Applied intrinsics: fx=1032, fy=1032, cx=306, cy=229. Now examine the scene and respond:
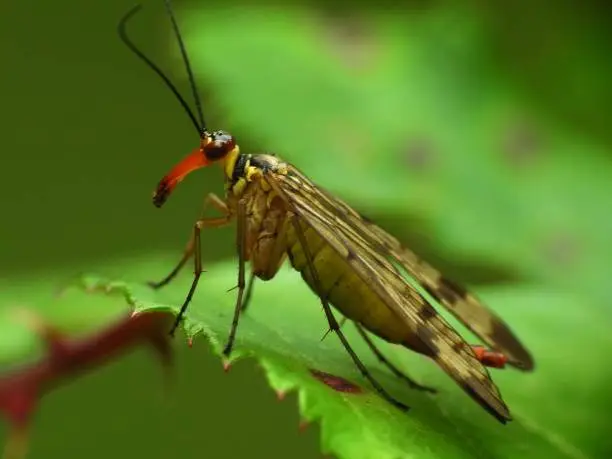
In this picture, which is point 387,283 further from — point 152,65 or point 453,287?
point 152,65

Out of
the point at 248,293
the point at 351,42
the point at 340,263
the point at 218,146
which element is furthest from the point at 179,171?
the point at 351,42

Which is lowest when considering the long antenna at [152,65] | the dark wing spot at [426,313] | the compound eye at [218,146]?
the dark wing spot at [426,313]

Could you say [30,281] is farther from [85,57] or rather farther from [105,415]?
[85,57]

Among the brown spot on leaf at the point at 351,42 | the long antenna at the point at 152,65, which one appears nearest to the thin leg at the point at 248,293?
the long antenna at the point at 152,65

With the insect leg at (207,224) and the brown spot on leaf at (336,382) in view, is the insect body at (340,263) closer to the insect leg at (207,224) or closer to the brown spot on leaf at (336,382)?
the insect leg at (207,224)

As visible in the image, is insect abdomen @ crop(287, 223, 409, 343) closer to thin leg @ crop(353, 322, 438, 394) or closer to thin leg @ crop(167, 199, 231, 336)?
thin leg @ crop(353, 322, 438, 394)
